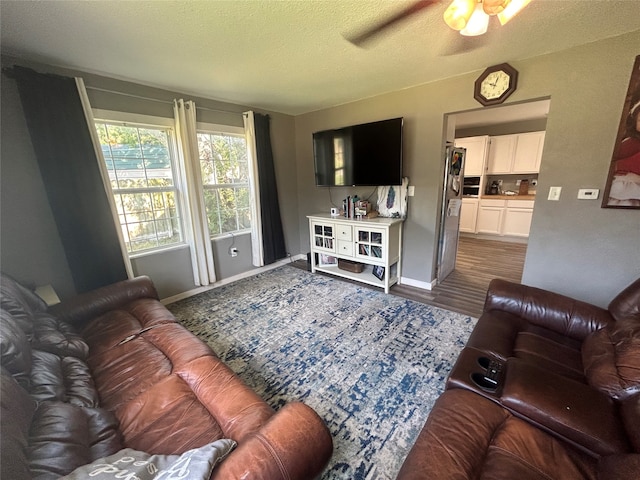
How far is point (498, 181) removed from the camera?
19.0 ft

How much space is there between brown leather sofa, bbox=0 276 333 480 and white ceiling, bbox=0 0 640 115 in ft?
5.52

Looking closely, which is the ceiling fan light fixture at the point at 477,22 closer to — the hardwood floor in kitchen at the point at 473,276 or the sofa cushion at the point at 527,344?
the sofa cushion at the point at 527,344

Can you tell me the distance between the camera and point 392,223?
306 centimetres

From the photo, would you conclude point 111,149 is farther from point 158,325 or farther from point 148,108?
point 158,325

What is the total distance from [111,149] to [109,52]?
3.03ft

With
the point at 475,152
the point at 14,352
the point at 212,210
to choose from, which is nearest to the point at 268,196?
the point at 212,210

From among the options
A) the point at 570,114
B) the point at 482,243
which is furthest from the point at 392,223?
the point at 482,243

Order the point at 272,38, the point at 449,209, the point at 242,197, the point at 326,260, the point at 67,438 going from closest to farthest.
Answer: the point at 67,438, the point at 272,38, the point at 449,209, the point at 242,197, the point at 326,260

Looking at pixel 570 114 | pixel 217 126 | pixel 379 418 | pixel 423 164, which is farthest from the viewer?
pixel 217 126

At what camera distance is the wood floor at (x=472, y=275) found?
292 cm

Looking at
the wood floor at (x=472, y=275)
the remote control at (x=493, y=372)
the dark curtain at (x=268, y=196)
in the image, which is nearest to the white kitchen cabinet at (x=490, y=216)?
the wood floor at (x=472, y=275)

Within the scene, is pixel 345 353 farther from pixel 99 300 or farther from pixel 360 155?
pixel 360 155

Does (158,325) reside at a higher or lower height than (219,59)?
lower

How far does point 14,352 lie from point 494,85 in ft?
12.4
